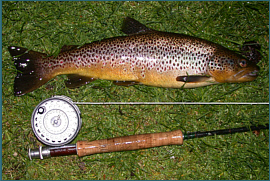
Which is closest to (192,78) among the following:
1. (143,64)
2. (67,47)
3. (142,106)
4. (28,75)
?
(143,64)

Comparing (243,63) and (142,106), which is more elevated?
(243,63)

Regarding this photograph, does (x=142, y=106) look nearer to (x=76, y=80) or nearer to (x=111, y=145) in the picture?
(x=111, y=145)

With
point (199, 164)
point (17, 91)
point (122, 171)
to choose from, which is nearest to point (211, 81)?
point (199, 164)

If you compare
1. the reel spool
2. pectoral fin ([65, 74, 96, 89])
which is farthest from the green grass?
the reel spool

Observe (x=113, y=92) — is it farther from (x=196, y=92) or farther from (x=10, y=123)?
(x=10, y=123)

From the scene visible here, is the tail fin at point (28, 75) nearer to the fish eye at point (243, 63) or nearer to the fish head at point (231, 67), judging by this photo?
the fish head at point (231, 67)

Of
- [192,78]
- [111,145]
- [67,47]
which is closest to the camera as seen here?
[111,145]
